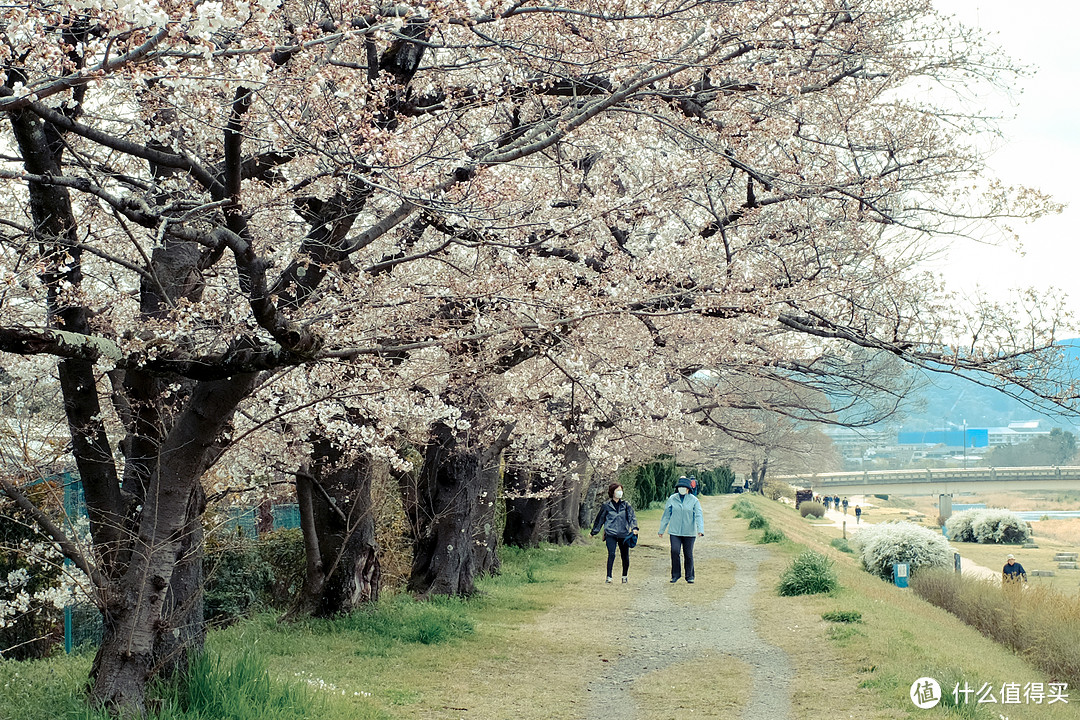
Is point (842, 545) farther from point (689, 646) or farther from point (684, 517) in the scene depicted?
point (689, 646)

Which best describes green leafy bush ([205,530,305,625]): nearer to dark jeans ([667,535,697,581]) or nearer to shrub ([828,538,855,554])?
dark jeans ([667,535,697,581])

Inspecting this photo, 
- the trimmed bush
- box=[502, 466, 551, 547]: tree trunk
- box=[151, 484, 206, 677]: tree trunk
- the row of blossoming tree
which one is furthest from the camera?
the trimmed bush

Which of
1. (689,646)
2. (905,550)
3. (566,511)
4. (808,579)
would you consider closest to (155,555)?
(689,646)

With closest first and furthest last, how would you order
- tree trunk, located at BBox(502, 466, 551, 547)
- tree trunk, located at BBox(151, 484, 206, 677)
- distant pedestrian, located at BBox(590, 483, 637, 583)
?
tree trunk, located at BBox(151, 484, 206, 677) → distant pedestrian, located at BBox(590, 483, 637, 583) → tree trunk, located at BBox(502, 466, 551, 547)

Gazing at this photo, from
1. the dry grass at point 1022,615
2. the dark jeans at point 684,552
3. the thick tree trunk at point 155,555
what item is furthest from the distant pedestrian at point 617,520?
the thick tree trunk at point 155,555

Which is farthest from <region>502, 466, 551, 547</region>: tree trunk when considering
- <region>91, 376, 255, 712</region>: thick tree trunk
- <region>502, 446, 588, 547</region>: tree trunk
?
<region>91, 376, 255, 712</region>: thick tree trunk

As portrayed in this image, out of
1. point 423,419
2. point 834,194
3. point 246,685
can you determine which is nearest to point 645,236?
point 834,194

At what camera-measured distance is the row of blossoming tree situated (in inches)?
207

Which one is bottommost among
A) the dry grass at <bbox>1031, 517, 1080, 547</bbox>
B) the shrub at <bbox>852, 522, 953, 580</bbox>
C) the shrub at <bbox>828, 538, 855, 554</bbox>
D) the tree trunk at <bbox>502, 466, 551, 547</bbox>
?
the dry grass at <bbox>1031, 517, 1080, 547</bbox>

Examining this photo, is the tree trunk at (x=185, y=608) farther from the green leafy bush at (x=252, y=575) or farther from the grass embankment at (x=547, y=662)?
the green leafy bush at (x=252, y=575)

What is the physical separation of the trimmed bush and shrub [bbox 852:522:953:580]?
2623cm

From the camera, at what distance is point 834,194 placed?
9.83 m

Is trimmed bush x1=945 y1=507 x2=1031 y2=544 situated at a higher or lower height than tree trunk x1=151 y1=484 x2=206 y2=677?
lower

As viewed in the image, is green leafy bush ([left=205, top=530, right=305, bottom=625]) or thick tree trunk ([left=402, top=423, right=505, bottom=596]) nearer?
green leafy bush ([left=205, top=530, right=305, bottom=625])
